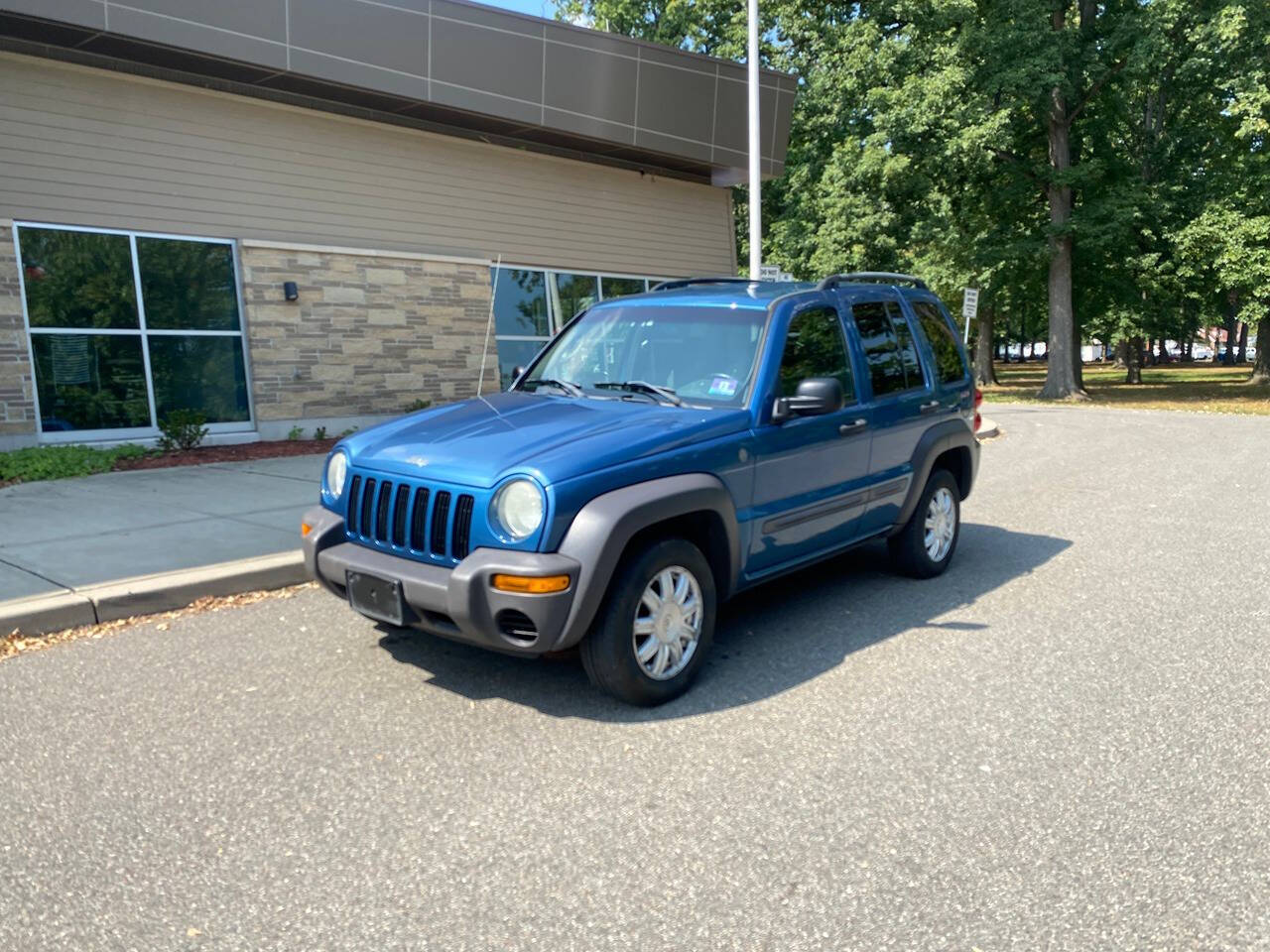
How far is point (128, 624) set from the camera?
215 inches

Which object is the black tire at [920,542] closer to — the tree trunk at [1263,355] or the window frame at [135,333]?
the window frame at [135,333]

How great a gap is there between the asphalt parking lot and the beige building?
741cm

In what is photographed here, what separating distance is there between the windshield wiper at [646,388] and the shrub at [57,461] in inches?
283

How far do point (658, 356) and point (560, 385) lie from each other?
0.56 meters

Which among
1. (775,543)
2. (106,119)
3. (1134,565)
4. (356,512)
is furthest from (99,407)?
(1134,565)

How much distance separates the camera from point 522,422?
4.51 m

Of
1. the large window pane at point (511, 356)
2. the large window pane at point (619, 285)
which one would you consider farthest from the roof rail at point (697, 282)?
the large window pane at point (619, 285)

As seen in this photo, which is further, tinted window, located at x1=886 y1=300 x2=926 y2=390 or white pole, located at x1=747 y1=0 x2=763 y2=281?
white pole, located at x1=747 y1=0 x2=763 y2=281

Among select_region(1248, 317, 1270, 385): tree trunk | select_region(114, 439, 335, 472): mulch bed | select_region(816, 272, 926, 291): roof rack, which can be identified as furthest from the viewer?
select_region(1248, 317, 1270, 385): tree trunk

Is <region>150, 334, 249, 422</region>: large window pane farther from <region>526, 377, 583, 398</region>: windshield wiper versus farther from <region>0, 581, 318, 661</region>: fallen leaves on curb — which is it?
<region>526, 377, 583, 398</region>: windshield wiper

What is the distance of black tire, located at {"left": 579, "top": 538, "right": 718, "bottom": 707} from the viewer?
3.95 meters

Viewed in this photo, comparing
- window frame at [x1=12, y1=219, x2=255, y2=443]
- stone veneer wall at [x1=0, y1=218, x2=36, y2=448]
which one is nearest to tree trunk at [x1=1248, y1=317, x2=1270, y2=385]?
window frame at [x1=12, y1=219, x2=255, y2=443]

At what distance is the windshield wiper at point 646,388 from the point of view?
476 centimetres

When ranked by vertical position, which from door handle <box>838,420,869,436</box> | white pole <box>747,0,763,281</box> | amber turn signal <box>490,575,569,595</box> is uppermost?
white pole <box>747,0,763,281</box>
